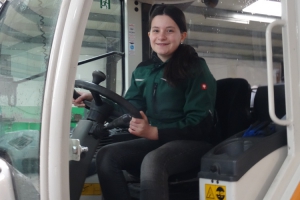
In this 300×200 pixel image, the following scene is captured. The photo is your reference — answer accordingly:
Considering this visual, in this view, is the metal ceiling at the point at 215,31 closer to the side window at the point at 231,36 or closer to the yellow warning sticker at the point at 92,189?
the side window at the point at 231,36

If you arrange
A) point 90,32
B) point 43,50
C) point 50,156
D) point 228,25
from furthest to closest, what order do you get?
point 228,25 < point 90,32 < point 43,50 < point 50,156

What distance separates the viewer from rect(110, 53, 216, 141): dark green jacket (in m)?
1.86

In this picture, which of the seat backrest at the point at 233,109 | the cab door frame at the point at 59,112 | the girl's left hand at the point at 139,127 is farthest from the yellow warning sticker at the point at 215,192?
the seat backrest at the point at 233,109

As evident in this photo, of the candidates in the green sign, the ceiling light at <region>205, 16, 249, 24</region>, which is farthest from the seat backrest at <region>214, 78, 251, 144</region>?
the green sign

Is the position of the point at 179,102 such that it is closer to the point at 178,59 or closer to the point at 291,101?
the point at 178,59

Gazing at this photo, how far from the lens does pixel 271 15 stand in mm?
2430

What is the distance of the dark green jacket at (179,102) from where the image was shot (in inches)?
73.4

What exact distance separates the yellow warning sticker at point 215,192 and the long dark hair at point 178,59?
23.5 inches

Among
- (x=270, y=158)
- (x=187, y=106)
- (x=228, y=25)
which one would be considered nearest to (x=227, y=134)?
(x=187, y=106)

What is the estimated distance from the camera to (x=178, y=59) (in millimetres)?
1995

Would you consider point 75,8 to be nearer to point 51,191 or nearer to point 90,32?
point 51,191

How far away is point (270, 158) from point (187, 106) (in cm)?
48

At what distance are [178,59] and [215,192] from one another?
2.44 feet

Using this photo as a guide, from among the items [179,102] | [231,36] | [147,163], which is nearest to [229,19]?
[231,36]
